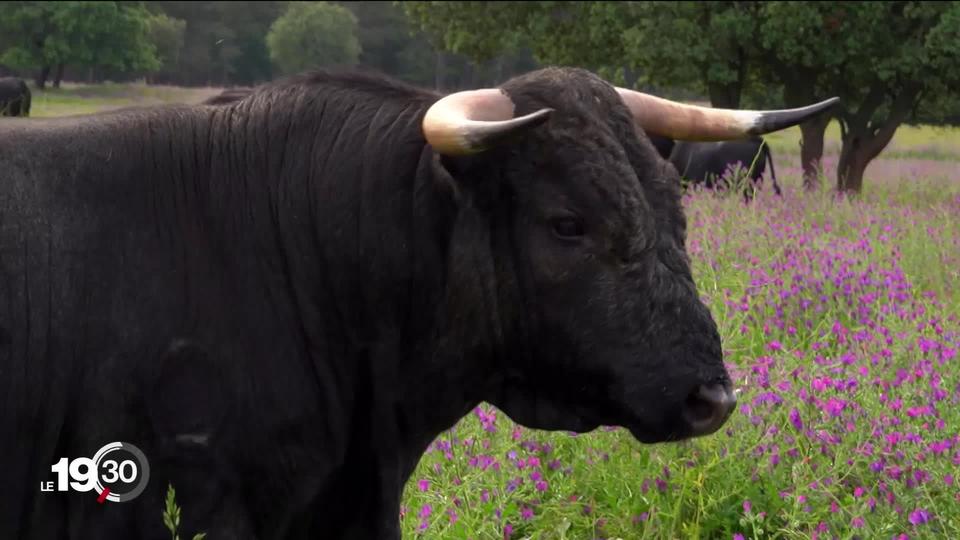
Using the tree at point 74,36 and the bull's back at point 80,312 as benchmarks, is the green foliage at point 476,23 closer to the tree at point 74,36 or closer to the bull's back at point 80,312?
the bull's back at point 80,312

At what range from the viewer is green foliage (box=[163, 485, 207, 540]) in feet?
7.84

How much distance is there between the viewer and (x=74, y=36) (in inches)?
2276

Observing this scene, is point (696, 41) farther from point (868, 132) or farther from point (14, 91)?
point (14, 91)

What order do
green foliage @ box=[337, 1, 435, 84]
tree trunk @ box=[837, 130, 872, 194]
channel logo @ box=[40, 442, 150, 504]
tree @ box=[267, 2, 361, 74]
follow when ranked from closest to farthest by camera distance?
channel logo @ box=[40, 442, 150, 504], tree trunk @ box=[837, 130, 872, 194], green foliage @ box=[337, 1, 435, 84], tree @ box=[267, 2, 361, 74]

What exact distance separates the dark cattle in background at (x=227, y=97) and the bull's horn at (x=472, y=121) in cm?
59

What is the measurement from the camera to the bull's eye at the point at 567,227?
2.85 meters

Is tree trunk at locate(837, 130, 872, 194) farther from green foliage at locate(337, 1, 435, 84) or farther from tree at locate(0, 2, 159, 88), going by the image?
green foliage at locate(337, 1, 435, 84)

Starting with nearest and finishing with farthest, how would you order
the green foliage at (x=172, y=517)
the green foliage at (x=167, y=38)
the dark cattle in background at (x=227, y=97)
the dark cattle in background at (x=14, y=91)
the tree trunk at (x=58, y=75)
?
the green foliage at (x=172, y=517) → the dark cattle in background at (x=227, y=97) → the dark cattle in background at (x=14, y=91) → the tree trunk at (x=58, y=75) → the green foliage at (x=167, y=38)

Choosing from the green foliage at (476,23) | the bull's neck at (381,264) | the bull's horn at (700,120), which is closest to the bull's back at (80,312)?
the bull's neck at (381,264)

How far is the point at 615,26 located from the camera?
2319 centimetres

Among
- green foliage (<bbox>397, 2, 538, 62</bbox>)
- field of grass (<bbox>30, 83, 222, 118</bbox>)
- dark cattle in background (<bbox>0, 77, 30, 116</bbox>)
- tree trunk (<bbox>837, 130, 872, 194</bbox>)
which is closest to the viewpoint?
tree trunk (<bbox>837, 130, 872, 194</bbox>)

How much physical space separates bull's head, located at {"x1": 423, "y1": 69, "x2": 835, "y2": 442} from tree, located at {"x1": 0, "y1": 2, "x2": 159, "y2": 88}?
51.9m

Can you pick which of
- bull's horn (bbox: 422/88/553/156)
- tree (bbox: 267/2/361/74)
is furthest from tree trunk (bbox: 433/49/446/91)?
bull's horn (bbox: 422/88/553/156)

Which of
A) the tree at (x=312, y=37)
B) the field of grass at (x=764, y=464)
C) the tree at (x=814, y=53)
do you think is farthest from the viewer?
the tree at (x=312, y=37)
